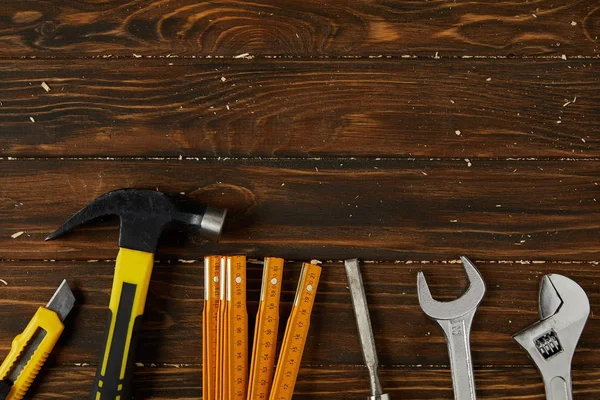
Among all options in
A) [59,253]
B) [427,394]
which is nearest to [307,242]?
[427,394]

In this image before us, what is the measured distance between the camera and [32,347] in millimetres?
1209

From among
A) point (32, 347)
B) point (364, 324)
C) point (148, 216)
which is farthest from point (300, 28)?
point (32, 347)

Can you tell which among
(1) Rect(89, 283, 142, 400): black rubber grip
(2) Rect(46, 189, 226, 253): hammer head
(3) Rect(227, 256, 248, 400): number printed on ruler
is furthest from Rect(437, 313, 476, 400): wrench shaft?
(1) Rect(89, 283, 142, 400): black rubber grip

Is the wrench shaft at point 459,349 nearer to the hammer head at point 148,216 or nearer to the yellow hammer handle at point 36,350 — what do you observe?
the hammer head at point 148,216

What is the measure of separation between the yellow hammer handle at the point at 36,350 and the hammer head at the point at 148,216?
203mm

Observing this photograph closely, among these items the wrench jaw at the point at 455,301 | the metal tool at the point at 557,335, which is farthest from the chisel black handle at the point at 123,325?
the metal tool at the point at 557,335

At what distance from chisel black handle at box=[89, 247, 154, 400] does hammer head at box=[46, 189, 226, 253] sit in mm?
25

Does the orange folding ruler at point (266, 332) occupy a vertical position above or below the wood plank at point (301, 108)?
below

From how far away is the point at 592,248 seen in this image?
1292 mm

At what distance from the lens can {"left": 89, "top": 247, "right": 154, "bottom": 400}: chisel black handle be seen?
3.86 feet

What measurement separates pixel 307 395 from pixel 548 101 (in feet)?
2.54

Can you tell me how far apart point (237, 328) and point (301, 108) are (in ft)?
1.51

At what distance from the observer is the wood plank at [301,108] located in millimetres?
1308

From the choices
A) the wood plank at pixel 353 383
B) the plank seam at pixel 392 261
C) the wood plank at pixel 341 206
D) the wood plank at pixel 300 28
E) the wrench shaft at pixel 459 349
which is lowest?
the wood plank at pixel 353 383
